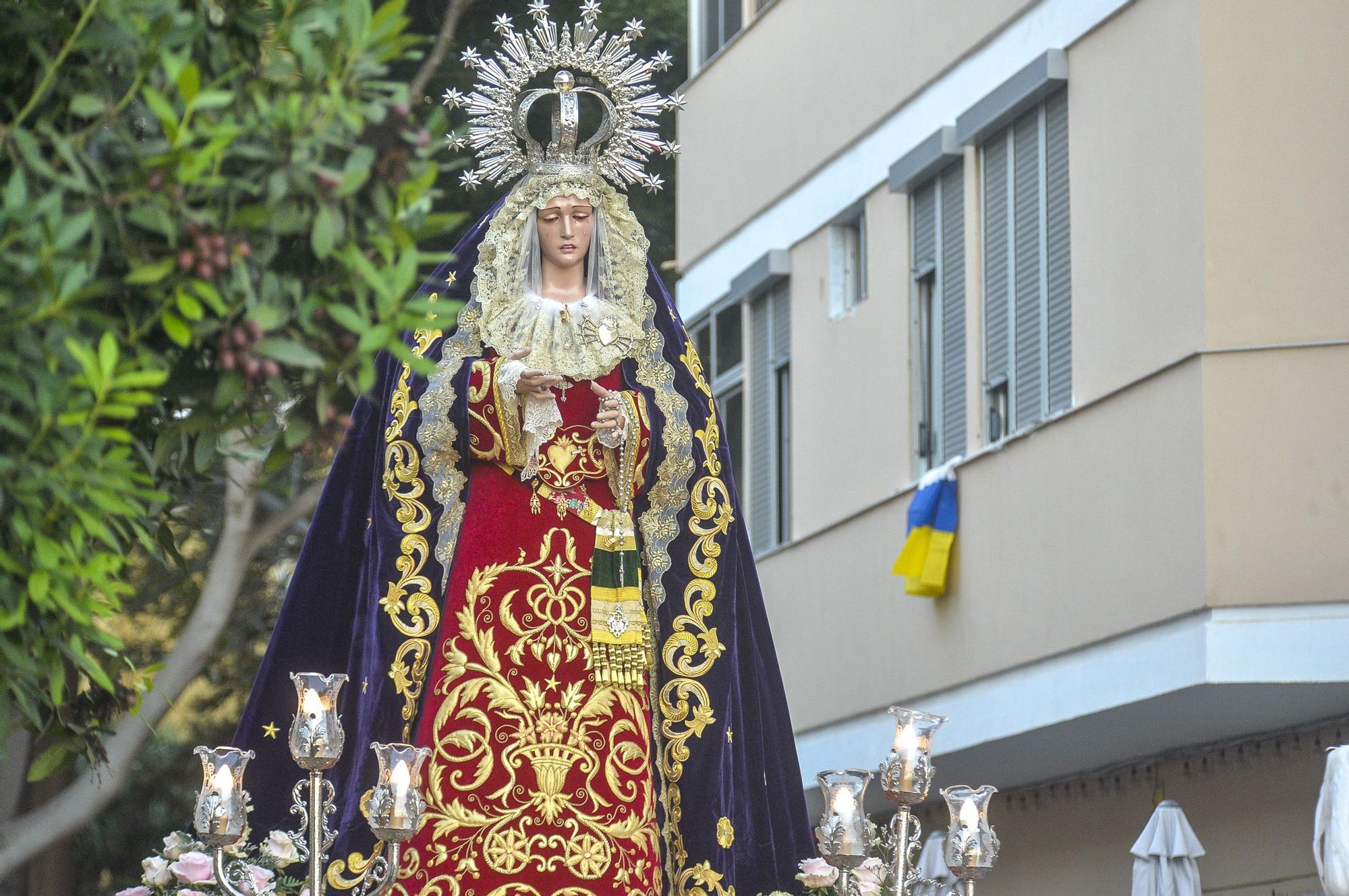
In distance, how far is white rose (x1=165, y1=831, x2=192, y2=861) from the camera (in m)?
6.61

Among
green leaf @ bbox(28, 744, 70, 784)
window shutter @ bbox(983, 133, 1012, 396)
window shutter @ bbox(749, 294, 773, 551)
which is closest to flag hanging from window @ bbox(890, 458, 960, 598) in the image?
window shutter @ bbox(983, 133, 1012, 396)

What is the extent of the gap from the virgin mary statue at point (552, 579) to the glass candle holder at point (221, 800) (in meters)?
0.77

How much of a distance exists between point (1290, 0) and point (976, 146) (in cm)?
307

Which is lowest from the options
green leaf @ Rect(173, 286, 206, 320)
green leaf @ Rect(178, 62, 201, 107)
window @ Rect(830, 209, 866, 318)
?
green leaf @ Rect(173, 286, 206, 320)

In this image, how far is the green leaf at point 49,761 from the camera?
13.6ft

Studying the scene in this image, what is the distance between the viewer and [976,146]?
13992 mm

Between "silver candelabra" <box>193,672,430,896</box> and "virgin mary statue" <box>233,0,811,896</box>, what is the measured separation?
25.6 inches

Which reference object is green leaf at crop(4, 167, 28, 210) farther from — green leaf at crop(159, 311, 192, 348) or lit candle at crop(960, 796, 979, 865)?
lit candle at crop(960, 796, 979, 865)

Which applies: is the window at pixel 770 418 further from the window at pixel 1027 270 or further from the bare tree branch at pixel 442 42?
the window at pixel 1027 270

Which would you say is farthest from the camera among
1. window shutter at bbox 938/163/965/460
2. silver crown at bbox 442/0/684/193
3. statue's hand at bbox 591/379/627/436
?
window shutter at bbox 938/163/965/460

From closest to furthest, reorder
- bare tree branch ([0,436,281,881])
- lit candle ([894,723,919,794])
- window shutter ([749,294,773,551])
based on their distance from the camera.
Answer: lit candle ([894,723,919,794]), bare tree branch ([0,436,281,881]), window shutter ([749,294,773,551])

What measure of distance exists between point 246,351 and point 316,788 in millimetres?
2722

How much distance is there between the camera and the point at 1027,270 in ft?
43.7

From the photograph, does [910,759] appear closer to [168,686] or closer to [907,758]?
[907,758]
